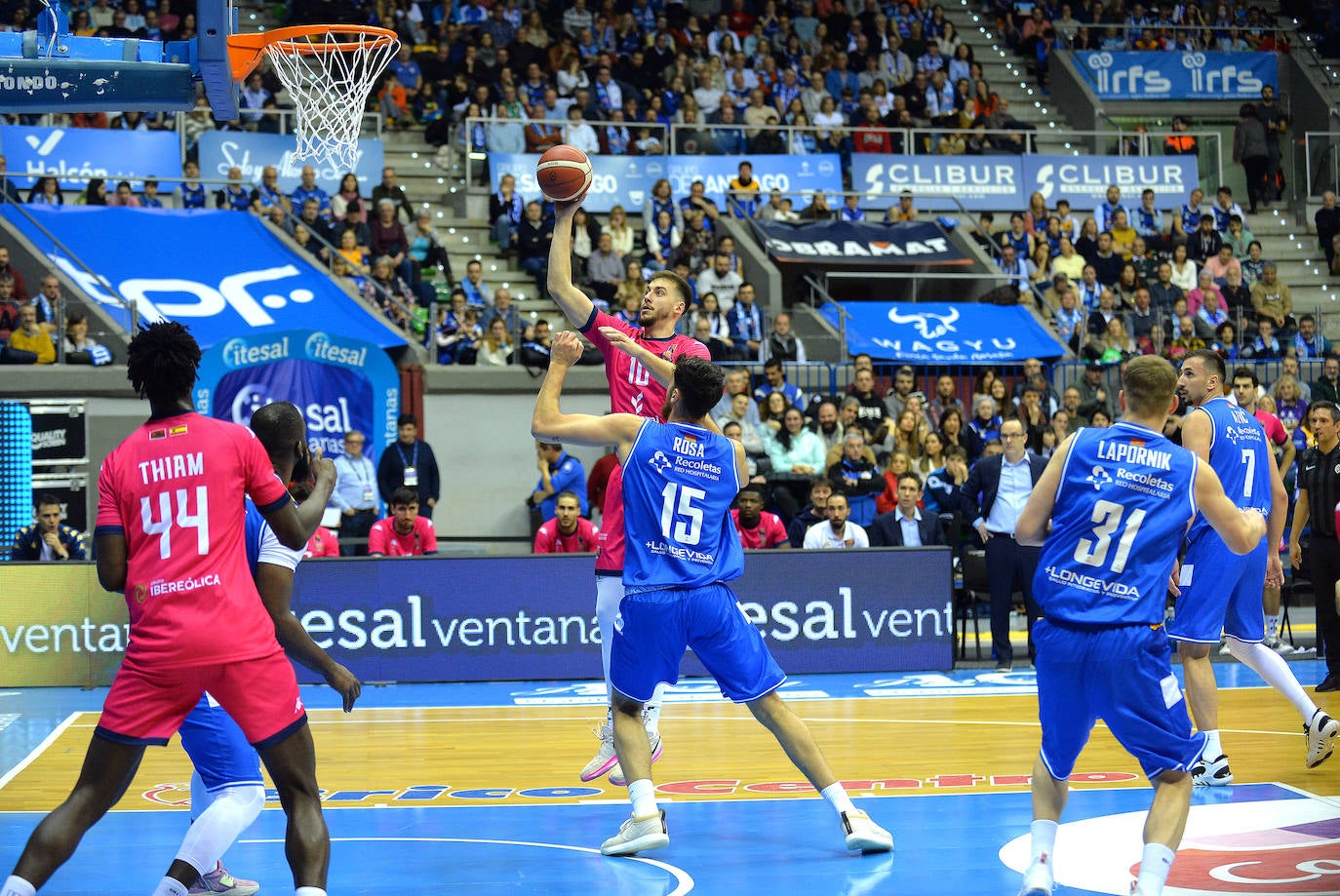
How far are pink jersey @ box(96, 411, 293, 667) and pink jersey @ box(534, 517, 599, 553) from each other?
27.5 ft

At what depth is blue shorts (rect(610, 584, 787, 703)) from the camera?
668 centimetres

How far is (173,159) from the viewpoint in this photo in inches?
786

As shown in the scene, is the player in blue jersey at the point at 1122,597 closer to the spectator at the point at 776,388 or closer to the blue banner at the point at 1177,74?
the spectator at the point at 776,388

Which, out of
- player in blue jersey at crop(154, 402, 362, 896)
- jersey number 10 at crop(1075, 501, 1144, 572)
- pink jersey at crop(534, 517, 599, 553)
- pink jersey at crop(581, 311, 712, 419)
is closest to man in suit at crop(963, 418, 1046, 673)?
pink jersey at crop(534, 517, 599, 553)

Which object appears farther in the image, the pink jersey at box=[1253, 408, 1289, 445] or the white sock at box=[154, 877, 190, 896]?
the pink jersey at box=[1253, 408, 1289, 445]

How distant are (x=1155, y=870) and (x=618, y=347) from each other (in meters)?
3.24

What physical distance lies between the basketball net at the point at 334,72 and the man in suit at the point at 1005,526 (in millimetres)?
5731

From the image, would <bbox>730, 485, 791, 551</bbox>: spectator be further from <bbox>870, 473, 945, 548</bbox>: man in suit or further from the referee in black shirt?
the referee in black shirt

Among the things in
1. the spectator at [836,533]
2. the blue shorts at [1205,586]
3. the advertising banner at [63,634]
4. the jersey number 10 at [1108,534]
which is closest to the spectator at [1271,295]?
the spectator at [836,533]

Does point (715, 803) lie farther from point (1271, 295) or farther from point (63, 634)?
point (1271, 295)

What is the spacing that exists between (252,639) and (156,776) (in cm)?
442

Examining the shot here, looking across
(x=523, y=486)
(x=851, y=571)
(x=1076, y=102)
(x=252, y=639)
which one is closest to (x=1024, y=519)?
(x=252, y=639)

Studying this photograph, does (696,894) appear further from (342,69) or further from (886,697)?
(342,69)

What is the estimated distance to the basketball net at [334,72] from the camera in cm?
1091
